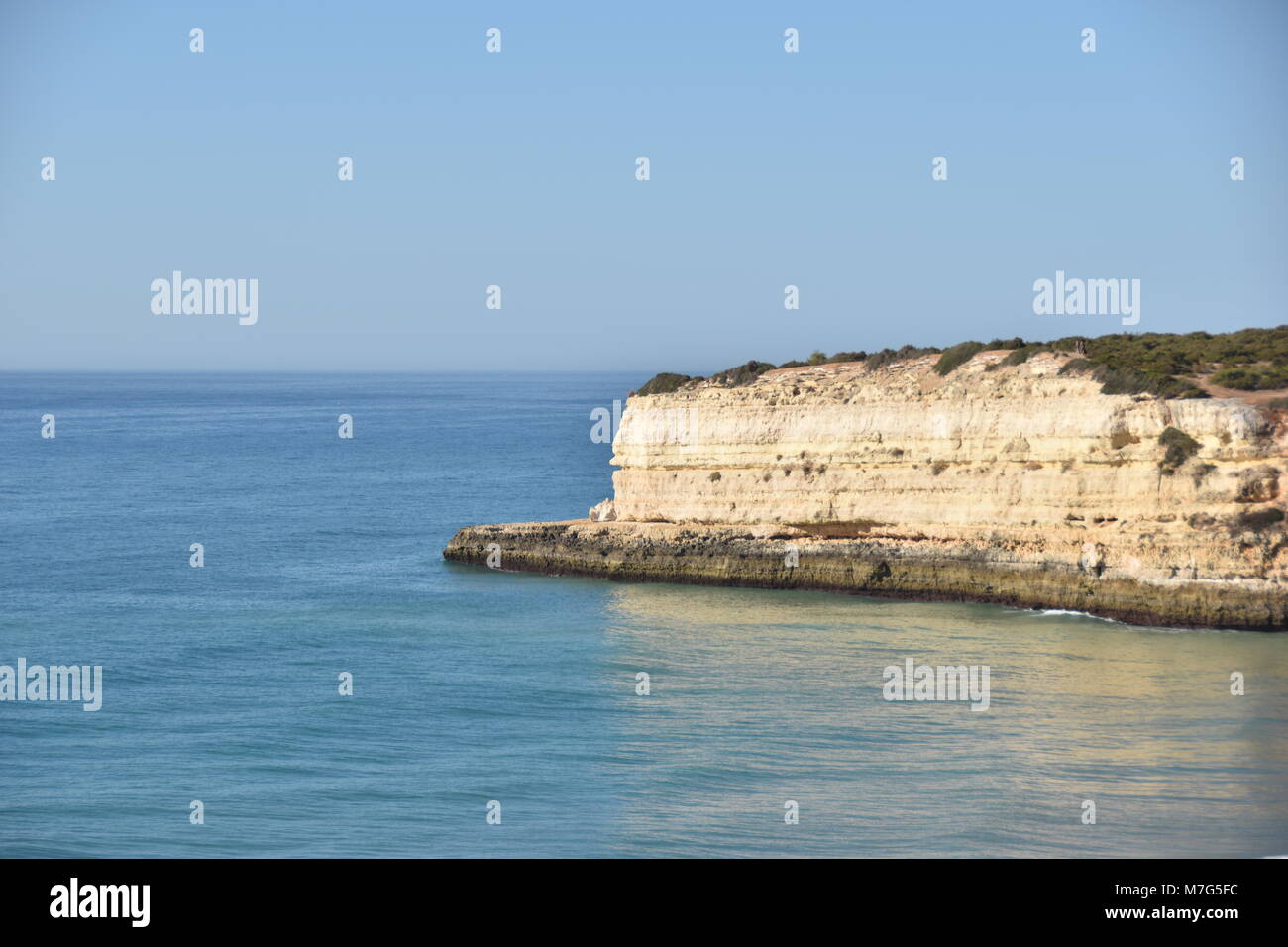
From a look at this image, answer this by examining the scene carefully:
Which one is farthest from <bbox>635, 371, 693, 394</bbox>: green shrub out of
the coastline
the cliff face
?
the coastline

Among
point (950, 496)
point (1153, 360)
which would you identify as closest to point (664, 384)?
point (950, 496)

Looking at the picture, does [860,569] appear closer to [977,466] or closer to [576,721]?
[977,466]

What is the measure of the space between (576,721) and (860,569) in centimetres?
1496

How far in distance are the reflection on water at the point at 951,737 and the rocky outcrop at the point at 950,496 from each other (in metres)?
1.49

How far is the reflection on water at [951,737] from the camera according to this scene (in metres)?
19.3

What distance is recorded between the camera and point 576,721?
26.4 meters

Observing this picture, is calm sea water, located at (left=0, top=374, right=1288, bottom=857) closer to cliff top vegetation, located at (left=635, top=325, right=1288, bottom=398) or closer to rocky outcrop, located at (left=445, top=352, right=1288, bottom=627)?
rocky outcrop, located at (left=445, top=352, right=1288, bottom=627)

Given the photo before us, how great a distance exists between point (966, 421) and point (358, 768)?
74.1ft

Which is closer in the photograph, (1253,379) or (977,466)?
(1253,379)

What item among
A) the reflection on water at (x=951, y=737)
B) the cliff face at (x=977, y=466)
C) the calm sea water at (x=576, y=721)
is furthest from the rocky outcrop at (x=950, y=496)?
the reflection on water at (x=951, y=737)

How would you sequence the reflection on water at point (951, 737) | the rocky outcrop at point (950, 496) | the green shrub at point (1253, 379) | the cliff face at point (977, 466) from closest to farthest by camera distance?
the reflection on water at point (951, 737)
the rocky outcrop at point (950, 496)
the cliff face at point (977, 466)
the green shrub at point (1253, 379)

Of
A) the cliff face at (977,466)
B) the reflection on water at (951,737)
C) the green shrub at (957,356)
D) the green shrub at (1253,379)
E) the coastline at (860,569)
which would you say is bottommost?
the reflection on water at (951,737)

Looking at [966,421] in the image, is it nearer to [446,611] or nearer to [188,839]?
[446,611]

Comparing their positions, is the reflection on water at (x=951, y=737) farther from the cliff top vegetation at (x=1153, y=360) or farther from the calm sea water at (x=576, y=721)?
the cliff top vegetation at (x=1153, y=360)
